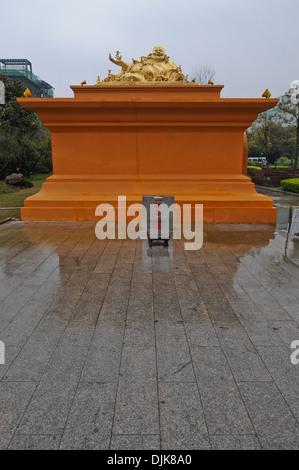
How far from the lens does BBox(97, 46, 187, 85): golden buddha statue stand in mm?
9422

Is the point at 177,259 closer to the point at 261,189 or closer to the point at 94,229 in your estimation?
the point at 94,229

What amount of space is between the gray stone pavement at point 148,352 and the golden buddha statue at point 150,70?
6.32m

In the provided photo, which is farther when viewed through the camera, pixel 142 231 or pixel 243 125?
pixel 243 125

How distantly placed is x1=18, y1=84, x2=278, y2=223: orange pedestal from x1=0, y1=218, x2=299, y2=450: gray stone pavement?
2945 mm

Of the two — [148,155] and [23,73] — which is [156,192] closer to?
[148,155]

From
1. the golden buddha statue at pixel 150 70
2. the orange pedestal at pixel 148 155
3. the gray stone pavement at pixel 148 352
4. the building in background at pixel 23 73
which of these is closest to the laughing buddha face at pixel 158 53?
the golden buddha statue at pixel 150 70

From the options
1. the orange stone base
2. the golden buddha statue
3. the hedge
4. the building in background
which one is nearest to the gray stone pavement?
the orange stone base

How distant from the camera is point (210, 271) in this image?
509 centimetres

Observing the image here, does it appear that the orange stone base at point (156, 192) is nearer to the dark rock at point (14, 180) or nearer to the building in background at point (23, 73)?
the dark rock at point (14, 180)

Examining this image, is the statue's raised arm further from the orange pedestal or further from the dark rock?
the dark rock

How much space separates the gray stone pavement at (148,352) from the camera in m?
2.14

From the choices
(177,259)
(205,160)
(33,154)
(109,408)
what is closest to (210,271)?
(177,259)

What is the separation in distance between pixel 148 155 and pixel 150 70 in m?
2.94

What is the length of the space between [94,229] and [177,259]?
274 centimetres
